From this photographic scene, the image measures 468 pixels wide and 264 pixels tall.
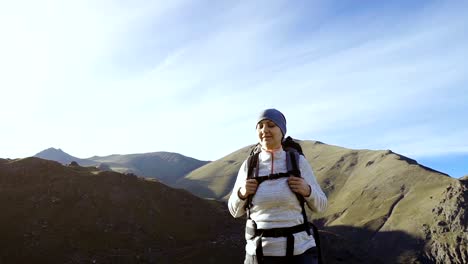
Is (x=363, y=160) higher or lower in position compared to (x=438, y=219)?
higher

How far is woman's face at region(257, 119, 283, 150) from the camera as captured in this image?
16.0ft

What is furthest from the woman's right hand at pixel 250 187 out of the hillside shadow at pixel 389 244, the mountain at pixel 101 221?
the hillside shadow at pixel 389 244

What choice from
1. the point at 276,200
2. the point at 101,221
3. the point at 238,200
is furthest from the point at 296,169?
the point at 101,221

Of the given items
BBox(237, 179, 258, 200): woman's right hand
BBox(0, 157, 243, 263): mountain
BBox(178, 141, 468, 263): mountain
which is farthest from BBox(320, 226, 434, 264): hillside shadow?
BBox(237, 179, 258, 200): woman's right hand

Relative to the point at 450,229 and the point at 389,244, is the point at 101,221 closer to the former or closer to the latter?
the point at 389,244

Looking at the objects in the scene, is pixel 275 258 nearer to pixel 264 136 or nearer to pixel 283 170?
pixel 283 170

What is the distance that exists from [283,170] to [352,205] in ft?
423

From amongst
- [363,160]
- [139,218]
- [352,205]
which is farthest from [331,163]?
[139,218]

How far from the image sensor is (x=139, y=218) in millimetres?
36281

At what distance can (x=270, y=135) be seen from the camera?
490cm

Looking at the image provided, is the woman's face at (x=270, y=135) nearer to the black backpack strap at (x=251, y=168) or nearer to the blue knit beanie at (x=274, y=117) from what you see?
the blue knit beanie at (x=274, y=117)

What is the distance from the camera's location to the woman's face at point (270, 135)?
4.89 meters

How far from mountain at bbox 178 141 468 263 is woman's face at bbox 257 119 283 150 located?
56.3 metres

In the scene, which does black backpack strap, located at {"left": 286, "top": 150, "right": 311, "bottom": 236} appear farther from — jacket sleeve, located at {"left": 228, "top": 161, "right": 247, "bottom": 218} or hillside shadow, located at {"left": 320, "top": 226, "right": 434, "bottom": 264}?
hillside shadow, located at {"left": 320, "top": 226, "right": 434, "bottom": 264}
